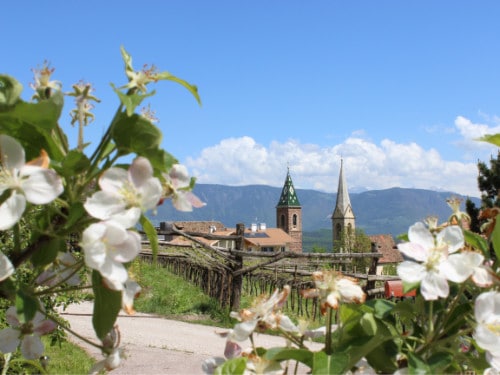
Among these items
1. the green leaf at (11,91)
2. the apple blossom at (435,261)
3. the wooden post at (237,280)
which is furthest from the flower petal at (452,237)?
the wooden post at (237,280)

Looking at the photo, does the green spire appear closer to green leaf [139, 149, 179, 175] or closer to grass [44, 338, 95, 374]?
grass [44, 338, 95, 374]

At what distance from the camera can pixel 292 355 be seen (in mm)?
734

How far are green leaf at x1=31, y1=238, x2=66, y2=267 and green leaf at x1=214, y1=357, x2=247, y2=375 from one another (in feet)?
0.85

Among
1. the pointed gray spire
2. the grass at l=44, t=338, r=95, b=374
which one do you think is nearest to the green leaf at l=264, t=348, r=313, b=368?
the grass at l=44, t=338, r=95, b=374

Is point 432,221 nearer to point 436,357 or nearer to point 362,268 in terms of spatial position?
point 436,357

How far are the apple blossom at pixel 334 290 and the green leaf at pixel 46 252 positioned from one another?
1.12 ft

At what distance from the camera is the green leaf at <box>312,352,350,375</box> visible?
2.23ft

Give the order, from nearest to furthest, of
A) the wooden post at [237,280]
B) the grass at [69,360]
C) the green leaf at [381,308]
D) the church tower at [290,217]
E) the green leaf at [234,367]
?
the green leaf at [234,367] < the green leaf at [381,308] < the grass at [69,360] < the wooden post at [237,280] < the church tower at [290,217]

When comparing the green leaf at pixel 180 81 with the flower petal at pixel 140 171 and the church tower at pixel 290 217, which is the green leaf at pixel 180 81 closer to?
the flower petal at pixel 140 171

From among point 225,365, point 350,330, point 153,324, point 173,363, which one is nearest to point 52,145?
point 225,365

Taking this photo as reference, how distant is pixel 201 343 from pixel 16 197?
7103 mm

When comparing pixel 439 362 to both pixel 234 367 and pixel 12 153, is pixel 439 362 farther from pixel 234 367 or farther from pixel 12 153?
pixel 12 153

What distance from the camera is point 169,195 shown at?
0.71 metres

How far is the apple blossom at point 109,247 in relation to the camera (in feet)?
1.95
